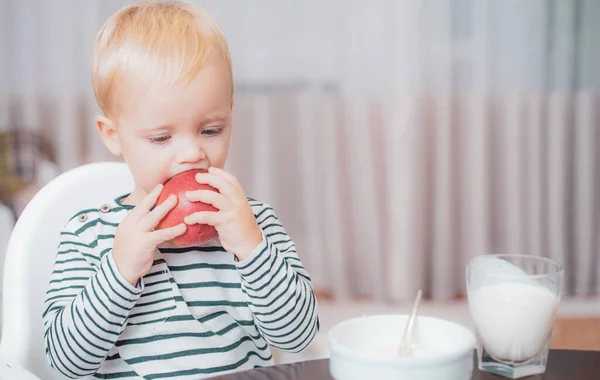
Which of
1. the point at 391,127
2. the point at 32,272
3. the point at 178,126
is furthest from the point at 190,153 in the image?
the point at 391,127

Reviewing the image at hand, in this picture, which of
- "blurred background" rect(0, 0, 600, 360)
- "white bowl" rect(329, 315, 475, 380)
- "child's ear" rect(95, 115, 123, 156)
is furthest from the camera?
"blurred background" rect(0, 0, 600, 360)

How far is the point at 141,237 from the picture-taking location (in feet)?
2.99

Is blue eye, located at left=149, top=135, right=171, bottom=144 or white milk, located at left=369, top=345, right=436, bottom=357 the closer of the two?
white milk, located at left=369, top=345, right=436, bottom=357

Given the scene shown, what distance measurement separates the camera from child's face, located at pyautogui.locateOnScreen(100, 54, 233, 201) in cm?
94

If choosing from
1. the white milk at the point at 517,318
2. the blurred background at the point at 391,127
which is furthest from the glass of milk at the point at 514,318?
the blurred background at the point at 391,127

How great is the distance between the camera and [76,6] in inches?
110

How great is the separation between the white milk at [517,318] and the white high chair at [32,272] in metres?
0.63

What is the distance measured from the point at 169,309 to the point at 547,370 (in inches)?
20.2

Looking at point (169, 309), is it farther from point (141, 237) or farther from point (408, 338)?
point (408, 338)

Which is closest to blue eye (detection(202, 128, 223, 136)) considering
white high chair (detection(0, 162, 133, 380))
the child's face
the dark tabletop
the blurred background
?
the child's face

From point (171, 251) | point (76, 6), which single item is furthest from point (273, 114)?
point (171, 251)

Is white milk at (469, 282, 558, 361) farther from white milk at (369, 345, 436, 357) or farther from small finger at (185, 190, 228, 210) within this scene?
small finger at (185, 190, 228, 210)

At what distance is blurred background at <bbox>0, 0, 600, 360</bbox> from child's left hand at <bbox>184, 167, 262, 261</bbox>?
6.35 feet

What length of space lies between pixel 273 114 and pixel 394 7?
616 mm
